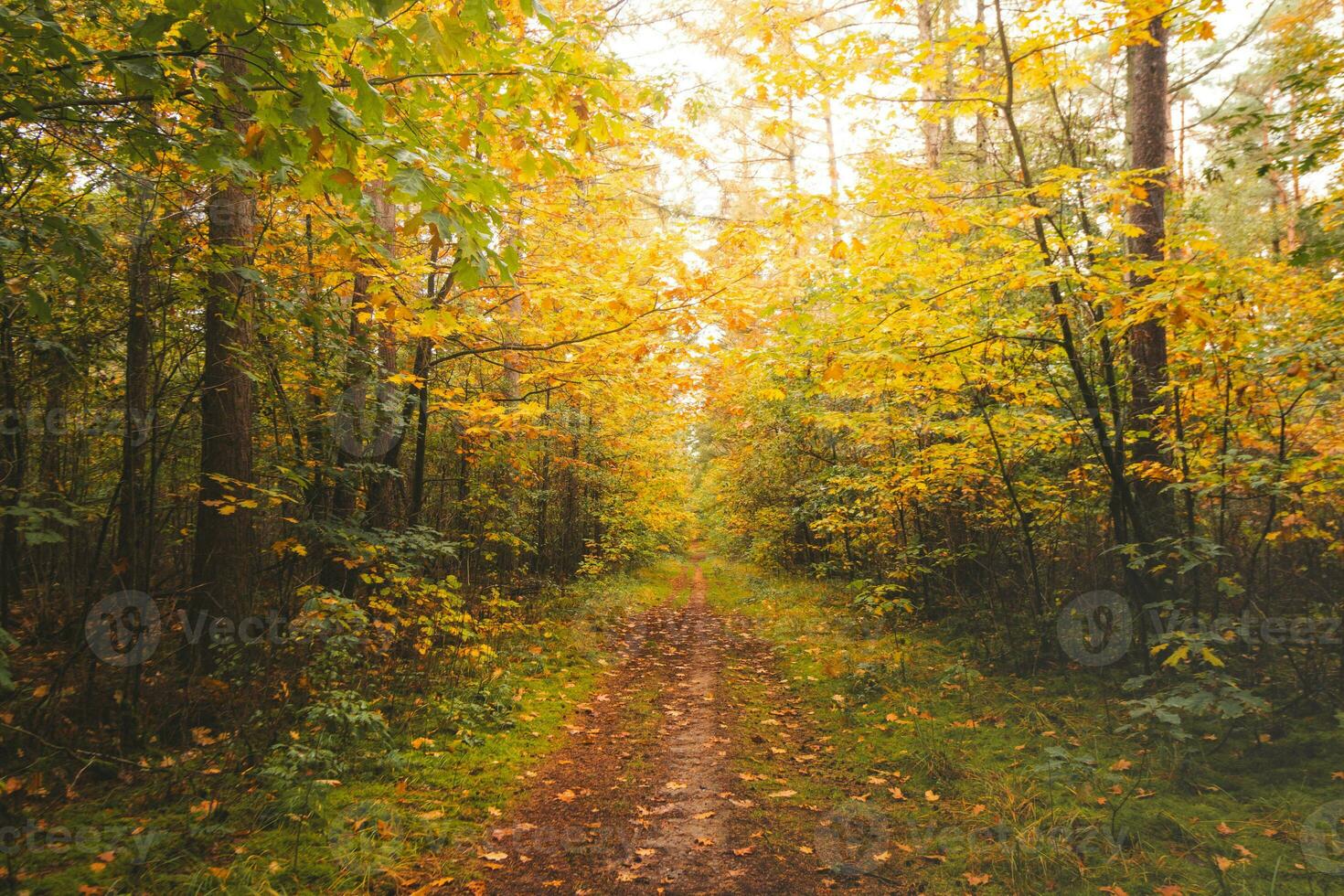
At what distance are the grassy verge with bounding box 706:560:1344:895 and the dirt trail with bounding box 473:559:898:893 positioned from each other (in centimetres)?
42

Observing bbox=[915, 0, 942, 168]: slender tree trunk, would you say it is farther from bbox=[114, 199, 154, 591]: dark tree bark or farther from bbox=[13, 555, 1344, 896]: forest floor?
bbox=[114, 199, 154, 591]: dark tree bark

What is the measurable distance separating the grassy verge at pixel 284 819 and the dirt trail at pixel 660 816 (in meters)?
0.35

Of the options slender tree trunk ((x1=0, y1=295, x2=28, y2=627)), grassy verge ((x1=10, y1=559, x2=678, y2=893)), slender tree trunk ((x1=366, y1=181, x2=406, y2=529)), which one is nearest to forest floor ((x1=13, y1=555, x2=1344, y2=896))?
grassy verge ((x1=10, y1=559, x2=678, y2=893))

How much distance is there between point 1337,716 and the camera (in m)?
4.32

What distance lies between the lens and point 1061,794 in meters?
4.52

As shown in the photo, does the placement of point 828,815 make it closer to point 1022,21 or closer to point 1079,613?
point 1079,613

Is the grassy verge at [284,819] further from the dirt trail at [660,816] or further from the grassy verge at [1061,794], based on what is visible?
the grassy verge at [1061,794]

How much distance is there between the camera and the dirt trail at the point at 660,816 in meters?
3.89

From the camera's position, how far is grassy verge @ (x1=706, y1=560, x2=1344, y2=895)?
3.69 m

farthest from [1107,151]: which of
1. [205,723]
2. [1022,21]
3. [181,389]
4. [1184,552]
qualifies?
[205,723]

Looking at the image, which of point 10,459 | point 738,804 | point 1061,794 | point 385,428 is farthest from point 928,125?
point 10,459

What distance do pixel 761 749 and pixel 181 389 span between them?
6122 mm

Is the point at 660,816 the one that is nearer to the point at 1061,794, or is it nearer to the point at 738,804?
the point at 738,804

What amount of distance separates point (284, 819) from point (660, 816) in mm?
2564
